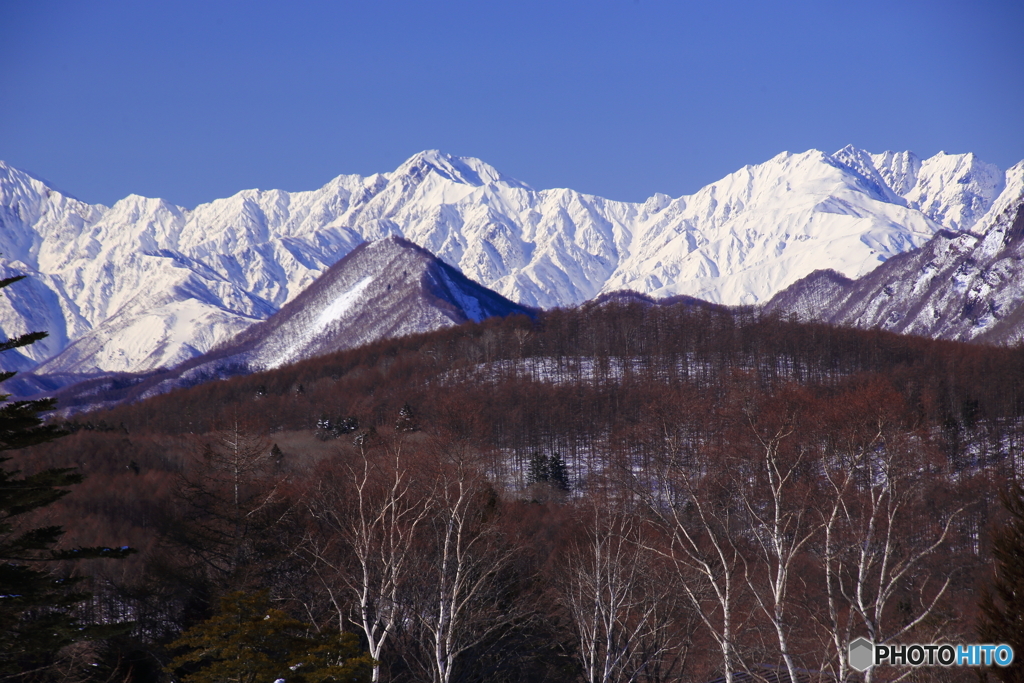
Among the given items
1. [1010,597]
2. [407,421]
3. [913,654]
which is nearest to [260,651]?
[913,654]

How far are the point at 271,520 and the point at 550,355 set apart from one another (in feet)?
446

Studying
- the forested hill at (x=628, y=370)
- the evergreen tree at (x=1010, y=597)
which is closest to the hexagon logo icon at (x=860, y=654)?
the evergreen tree at (x=1010, y=597)

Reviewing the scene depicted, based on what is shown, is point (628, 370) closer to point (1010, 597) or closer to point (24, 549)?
point (24, 549)

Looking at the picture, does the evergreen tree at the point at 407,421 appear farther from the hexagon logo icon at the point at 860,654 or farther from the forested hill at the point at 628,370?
the hexagon logo icon at the point at 860,654

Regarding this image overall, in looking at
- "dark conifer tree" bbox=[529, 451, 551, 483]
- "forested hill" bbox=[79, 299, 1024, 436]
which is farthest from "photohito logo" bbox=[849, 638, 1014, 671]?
"forested hill" bbox=[79, 299, 1024, 436]

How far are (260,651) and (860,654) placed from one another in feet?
48.6

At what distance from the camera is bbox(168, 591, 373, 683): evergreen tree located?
75.7 feet

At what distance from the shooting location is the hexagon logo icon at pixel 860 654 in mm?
19941

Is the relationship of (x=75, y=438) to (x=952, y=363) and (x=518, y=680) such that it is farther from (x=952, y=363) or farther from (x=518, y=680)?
(x=952, y=363)

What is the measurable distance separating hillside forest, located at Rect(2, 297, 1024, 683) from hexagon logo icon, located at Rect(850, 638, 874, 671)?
418 millimetres

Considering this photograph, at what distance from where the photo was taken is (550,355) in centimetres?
18075

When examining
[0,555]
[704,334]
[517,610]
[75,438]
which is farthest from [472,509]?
→ [704,334]

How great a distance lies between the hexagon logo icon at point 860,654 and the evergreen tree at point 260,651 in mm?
12022

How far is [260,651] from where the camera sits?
23.6m
